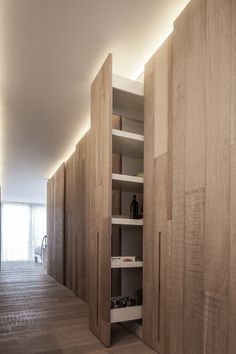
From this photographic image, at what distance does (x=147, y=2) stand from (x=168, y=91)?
0.55m

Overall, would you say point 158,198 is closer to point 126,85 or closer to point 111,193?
point 111,193

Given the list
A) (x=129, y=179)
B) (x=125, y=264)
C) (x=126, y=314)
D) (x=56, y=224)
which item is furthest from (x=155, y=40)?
(x=56, y=224)

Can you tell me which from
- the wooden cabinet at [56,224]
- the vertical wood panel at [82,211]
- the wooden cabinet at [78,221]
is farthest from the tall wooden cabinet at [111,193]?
the wooden cabinet at [56,224]

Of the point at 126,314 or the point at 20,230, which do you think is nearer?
the point at 126,314

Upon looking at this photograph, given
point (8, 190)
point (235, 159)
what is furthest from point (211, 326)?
point (8, 190)

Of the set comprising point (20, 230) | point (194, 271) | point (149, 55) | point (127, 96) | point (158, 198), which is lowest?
point (20, 230)

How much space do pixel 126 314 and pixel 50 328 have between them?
77cm

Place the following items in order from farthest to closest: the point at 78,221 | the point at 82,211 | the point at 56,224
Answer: the point at 56,224 → the point at 78,221 → the point at 82,211

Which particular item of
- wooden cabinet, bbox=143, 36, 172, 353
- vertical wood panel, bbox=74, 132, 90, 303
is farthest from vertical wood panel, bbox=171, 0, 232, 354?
vertical wood panel, bbox=74, 132, 90, 303

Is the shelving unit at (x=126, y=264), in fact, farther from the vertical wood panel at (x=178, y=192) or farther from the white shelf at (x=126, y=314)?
the vertical wood panel at (x=178, y=192)

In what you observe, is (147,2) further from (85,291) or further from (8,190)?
(8,190)

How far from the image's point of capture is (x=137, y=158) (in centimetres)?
277

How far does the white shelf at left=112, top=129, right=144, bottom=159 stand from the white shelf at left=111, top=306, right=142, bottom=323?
4.08ft

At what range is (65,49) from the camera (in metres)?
2.25
